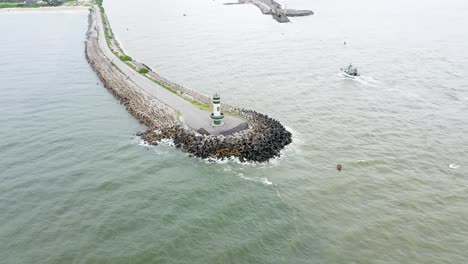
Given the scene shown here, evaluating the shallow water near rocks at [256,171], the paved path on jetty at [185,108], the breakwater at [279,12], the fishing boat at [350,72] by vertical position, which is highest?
the breakwater at [279,12]

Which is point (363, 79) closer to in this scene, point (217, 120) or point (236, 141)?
point (217, 120)

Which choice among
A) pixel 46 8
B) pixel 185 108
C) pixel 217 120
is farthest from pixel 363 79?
pixel 46 8

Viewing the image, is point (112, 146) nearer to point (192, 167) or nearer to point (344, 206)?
point (192, 167)

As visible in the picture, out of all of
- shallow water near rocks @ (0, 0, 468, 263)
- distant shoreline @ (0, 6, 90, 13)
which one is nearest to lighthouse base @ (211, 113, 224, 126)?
shallow water near rocks @ (0, 0, 468, 263)

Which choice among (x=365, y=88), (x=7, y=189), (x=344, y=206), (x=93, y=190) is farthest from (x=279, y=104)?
(x=7, y=189)

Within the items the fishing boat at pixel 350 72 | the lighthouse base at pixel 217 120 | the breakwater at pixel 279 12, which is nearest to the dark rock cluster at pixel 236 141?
the lighthouse base at pixel 217 120

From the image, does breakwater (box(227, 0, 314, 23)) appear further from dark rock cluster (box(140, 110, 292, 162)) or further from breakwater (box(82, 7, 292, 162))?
dark rock cluster (box(140, 110, 292, 162))

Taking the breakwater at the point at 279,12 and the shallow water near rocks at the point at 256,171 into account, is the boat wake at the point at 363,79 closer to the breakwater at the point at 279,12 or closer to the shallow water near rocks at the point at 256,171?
the shallow water near rocks at the point at 256,171
